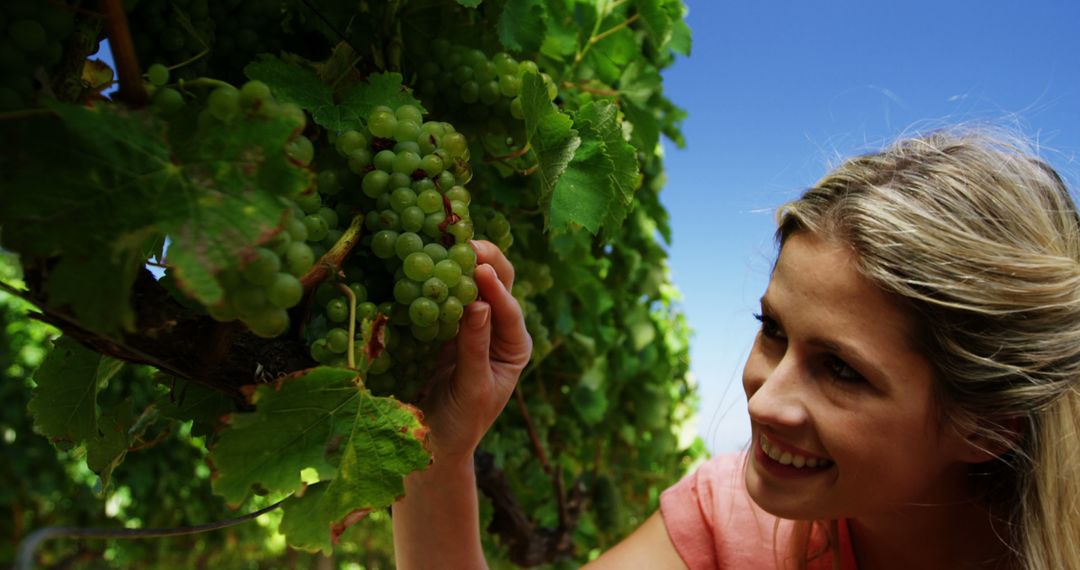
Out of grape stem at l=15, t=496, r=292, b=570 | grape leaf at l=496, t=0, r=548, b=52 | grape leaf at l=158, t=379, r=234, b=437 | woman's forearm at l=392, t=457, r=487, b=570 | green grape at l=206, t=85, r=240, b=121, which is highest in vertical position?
grape leaf at l=496, t=0, r=548, b=52

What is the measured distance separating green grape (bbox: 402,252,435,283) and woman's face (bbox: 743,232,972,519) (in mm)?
594

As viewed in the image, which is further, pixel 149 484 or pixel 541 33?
pixel 149 484

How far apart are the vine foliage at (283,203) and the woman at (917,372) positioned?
0.25 metres

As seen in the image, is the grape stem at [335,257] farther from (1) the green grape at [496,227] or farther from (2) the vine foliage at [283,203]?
(1) the green grape at [496,227]

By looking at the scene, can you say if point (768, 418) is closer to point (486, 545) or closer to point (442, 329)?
point (442, 329)

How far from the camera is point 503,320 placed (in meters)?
0.90

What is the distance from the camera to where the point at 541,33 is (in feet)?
3.15

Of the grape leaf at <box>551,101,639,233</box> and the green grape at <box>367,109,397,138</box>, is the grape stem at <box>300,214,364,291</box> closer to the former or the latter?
the green grape at <box>367,109,397,138</box>

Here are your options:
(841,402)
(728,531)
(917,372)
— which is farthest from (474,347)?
(728,531)

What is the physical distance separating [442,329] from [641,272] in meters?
1.96

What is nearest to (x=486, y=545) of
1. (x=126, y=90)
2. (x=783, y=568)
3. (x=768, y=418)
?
(x=783, y=568)

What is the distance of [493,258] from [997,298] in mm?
740

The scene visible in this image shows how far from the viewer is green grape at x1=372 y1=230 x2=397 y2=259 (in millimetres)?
704

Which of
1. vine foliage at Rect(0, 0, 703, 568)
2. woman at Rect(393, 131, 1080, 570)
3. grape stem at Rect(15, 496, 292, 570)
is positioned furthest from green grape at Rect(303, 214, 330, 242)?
woman at Rect(393, 131, 1080, 570)
